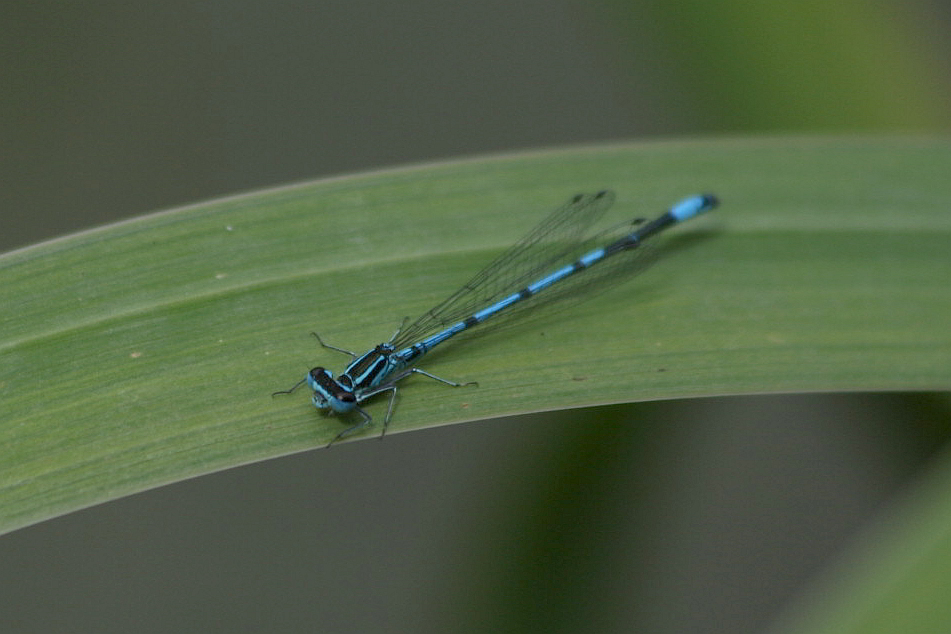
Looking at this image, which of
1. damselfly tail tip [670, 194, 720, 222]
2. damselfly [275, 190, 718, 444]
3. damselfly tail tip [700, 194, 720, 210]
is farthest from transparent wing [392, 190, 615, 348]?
damselfly tail tip [700, 194, 720, 210]

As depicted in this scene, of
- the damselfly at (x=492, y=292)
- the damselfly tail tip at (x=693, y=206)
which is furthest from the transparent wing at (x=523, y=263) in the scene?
the damselfly tail tip at (x=693, y=206)

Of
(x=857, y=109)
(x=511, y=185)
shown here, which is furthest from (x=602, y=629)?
(x=857, y=109)

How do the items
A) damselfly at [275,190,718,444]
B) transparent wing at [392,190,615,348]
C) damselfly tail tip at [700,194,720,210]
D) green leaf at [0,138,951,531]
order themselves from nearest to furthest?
green leaf at [0,138,951,531] < damselfly at [275,190,718,444] < transparent wing at [392,190,615,348] < damselfly tail tip at [700,194,720,210]

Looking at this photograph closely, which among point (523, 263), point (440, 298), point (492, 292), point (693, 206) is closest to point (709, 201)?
point (693, 206)

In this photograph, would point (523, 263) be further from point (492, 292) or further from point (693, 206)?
point (693, 206)

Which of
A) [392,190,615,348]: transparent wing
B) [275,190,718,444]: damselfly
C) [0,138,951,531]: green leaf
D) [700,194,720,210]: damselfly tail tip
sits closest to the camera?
[0,138,951,531]: green leaf

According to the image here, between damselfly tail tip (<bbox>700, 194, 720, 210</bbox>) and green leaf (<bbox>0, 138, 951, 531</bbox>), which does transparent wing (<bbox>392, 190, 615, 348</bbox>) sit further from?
damselfly tail tip (<bbox>700, 194, 720, 210</bbox>)
